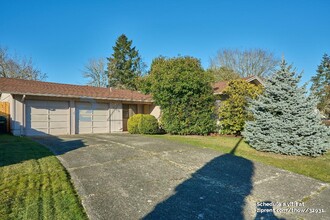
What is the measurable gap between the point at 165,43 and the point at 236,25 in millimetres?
6820

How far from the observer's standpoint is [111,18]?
49.7 ft

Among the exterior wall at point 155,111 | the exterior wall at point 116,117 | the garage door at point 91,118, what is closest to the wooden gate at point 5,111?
the garage door at point 91,118

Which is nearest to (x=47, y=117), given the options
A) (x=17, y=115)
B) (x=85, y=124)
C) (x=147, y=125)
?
(x=17, y=115)

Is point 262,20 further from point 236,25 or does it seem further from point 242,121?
point 242,121

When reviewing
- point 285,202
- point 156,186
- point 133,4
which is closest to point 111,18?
point 133,4

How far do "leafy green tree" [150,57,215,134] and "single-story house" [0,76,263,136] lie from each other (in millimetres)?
1603

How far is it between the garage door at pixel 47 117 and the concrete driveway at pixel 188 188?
6.43 m

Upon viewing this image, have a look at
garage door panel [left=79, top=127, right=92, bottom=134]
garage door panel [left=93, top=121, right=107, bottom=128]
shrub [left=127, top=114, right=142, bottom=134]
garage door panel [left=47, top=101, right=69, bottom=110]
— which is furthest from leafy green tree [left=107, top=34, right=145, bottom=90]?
garage door panel [left=47, top=101, right=69, bottom=110]

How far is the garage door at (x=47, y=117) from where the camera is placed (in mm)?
11094

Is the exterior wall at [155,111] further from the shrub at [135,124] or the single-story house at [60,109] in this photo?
the shrub at [135,124]

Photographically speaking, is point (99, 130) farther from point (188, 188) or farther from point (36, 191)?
point (188, 188)

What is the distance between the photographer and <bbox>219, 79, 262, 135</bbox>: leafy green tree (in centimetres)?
1132

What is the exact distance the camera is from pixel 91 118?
13.4 metres

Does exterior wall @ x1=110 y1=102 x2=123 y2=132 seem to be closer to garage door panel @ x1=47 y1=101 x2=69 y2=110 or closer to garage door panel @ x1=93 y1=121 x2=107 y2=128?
garage door panel @ x1=93 y1=121 x2=107 y2=128
